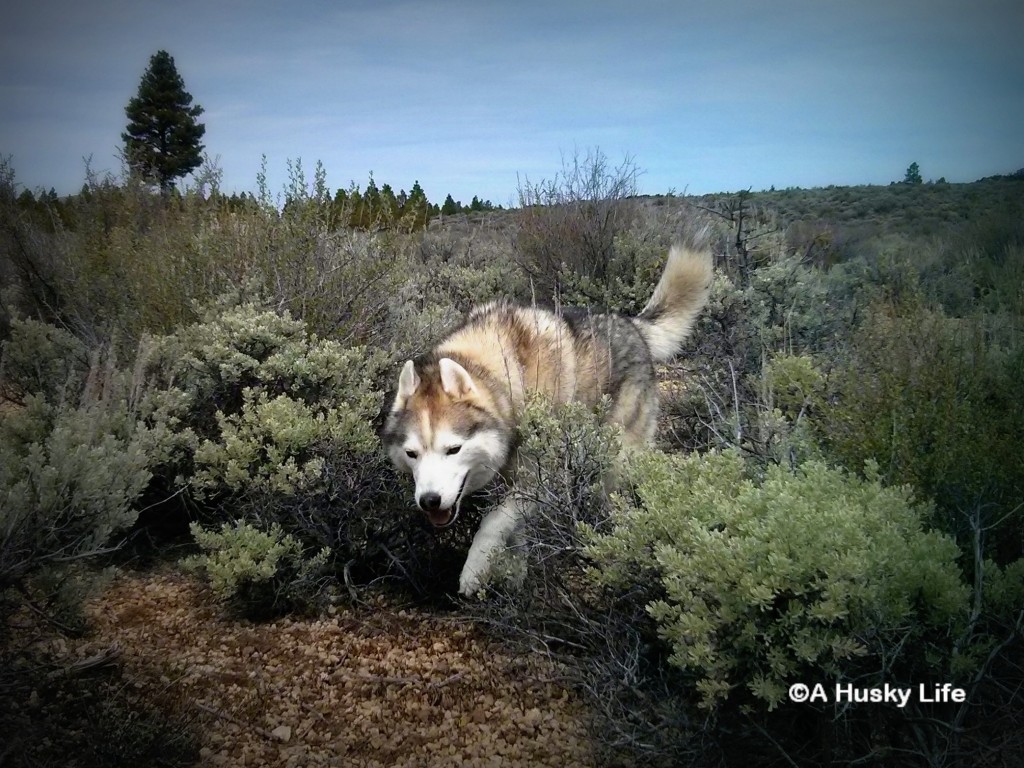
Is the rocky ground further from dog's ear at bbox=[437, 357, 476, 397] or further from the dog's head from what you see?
dog's ear at bbox=[437, 357, 476, 397]

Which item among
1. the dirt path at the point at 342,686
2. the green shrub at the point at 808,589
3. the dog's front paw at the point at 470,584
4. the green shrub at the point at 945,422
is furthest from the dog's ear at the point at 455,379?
the green shrub at the point at 945,422

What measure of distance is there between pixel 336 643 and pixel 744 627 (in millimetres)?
2026

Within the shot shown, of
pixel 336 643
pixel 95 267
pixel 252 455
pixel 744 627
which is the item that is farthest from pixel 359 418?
pixel 95 267

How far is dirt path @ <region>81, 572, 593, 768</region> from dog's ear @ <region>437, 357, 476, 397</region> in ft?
3.81

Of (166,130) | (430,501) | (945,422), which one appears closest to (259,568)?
(430,501)

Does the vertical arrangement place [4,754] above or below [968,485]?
below

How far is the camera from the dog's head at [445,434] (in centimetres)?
317

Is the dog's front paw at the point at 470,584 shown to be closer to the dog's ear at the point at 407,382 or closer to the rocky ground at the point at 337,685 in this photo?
the rocky ground at the point at 337,685

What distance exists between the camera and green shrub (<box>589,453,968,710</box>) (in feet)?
5.76

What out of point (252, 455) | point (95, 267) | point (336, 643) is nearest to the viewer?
point (336, 643)

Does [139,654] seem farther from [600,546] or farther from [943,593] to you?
[943,593]

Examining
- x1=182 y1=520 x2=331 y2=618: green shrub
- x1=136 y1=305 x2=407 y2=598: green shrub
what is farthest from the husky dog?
x1=182 y1=520 x2=331 y2=618: green shrub


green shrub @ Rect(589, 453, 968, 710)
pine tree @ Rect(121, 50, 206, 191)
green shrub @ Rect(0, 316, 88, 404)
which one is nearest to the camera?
green shrub @ Rect(589, 453, 968, 710)

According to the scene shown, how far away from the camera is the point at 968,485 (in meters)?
2.19
